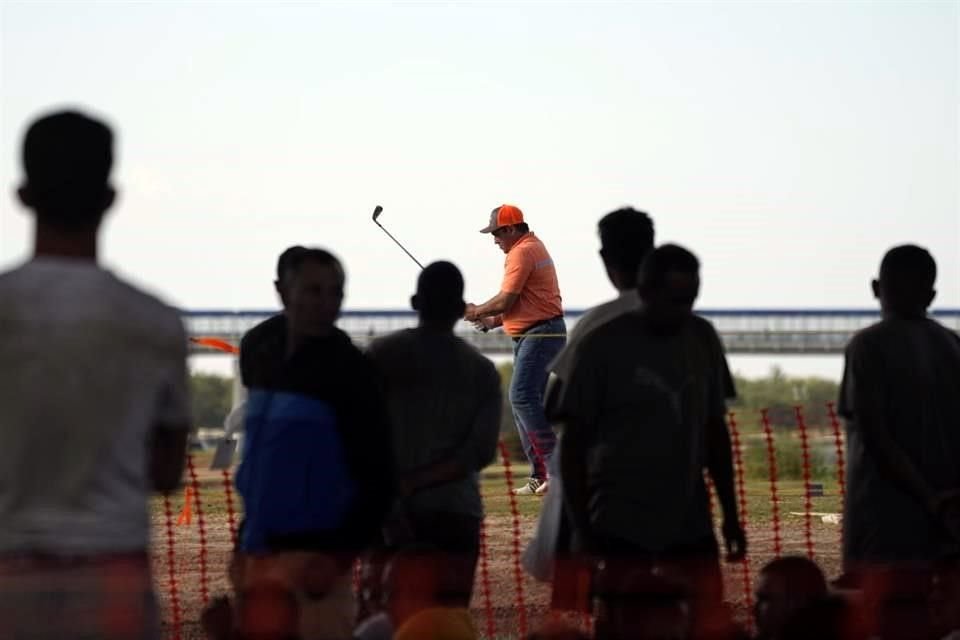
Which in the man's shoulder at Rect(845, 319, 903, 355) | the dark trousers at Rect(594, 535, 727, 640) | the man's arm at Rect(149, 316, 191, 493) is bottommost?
the dark trousers at Rect(594, 535, 727, 640)

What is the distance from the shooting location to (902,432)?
701 cm

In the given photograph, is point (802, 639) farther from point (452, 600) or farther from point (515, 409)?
point (515, 409)

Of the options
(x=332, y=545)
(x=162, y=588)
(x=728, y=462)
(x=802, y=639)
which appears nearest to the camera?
(x=332, y=545)

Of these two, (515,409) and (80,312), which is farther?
(515,409)

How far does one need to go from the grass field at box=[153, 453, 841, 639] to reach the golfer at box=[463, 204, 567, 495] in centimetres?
91

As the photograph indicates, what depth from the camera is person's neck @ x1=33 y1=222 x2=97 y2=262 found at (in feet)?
13.8

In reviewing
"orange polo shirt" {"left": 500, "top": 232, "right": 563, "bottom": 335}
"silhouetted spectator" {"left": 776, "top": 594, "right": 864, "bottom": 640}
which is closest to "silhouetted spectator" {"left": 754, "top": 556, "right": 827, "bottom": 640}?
"silhouetted spectator" {"left": 776, "top": 594, "right": 864, "bottom": 640}

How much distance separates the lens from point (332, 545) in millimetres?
5293

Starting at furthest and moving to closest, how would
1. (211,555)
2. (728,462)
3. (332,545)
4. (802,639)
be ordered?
1. (211,555)
2. (728,462)
3. (802,639)
4. (332,545)

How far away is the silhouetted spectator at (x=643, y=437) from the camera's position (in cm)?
638

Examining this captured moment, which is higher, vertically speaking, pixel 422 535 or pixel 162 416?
pixel 162 416

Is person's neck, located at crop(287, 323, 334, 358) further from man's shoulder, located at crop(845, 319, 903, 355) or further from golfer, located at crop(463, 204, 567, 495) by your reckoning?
golfer, located at crop(463, 204, 567, 495)

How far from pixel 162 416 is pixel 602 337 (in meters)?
2.43

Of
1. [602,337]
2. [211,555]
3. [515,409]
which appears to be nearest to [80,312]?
[602,337]
